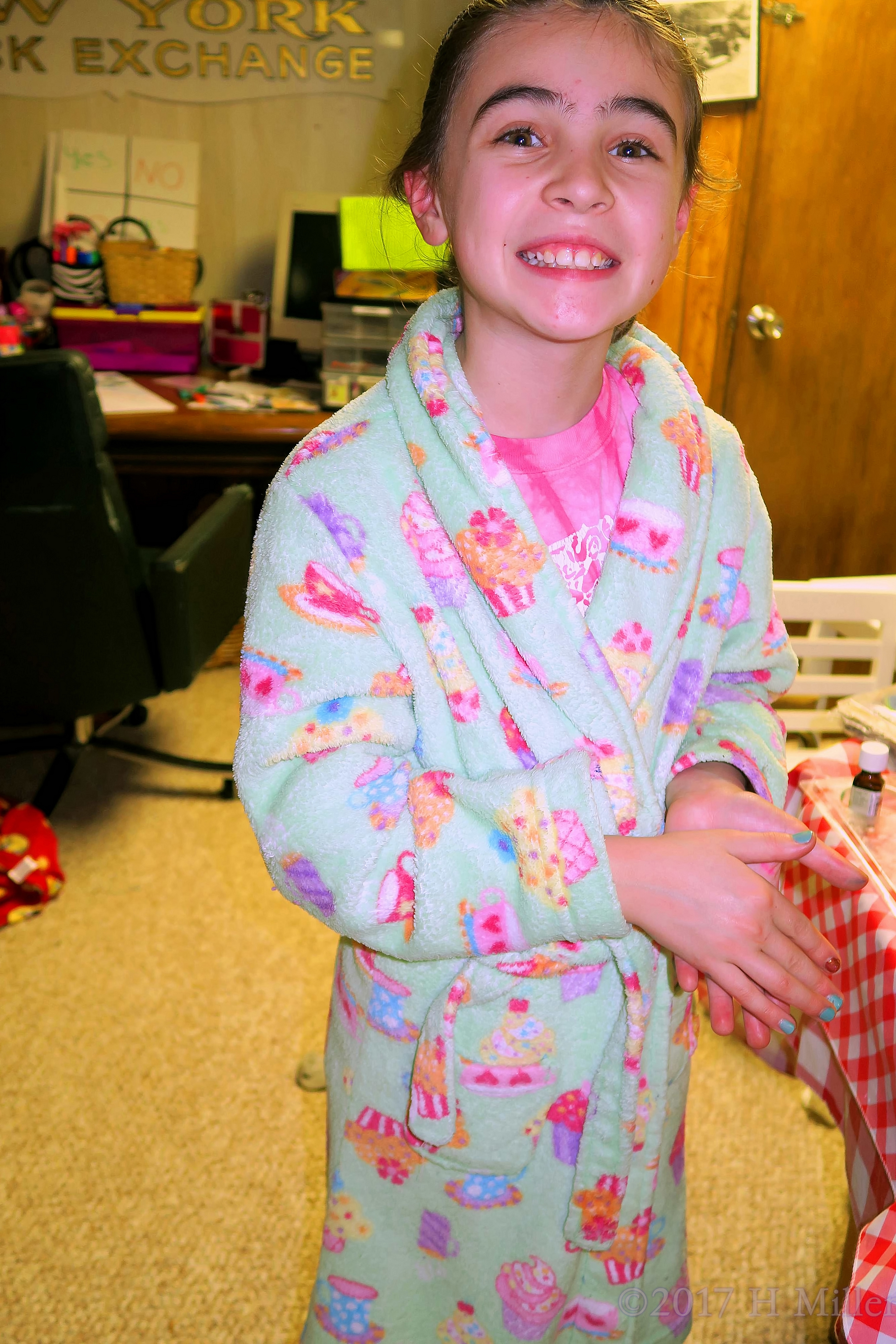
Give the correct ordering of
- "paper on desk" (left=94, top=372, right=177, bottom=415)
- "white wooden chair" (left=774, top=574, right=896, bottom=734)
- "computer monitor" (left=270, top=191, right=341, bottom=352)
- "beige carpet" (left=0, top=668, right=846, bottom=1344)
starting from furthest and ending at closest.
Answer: "computer monitor" (left=270, top=191, right=341, bottom=352) < "paper on desk" (left=94, top=372, right=177, bottom=415) < "white wooden chair" (left=774, top=574, right=896, bottom=734) < "beige carpet" (left=0, top=668, right=846, bottom=1344)

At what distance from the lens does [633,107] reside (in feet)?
2.37

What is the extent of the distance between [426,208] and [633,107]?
18 centimetres

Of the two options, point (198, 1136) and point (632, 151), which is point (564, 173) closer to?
point (632, 151)

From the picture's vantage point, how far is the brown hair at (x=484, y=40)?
0.73 m

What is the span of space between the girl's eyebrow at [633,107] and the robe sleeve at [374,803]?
1.11 ft

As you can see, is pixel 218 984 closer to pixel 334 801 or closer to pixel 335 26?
Result: pixel 334 801

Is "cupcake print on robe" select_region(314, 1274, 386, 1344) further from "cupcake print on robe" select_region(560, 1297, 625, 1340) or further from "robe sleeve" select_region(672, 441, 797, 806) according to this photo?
"robe sleeve" select_region(672, 441, 797, 806)

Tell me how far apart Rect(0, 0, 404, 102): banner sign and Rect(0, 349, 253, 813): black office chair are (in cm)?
140

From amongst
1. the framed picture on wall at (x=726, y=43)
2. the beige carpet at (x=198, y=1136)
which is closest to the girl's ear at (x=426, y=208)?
the beige carpet at (x=198, y=1136)

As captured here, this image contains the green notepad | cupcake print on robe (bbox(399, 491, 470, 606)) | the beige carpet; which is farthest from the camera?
the green notepad

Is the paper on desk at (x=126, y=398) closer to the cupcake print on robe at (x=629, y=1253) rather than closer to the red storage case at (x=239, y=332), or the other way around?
the red storage case at (x=239, y=332)

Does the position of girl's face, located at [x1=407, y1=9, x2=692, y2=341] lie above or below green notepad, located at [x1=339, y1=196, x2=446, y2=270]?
above

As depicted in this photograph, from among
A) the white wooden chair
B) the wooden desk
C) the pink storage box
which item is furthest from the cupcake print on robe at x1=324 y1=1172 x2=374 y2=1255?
the pink storage box

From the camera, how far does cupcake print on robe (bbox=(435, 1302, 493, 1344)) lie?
879mm
